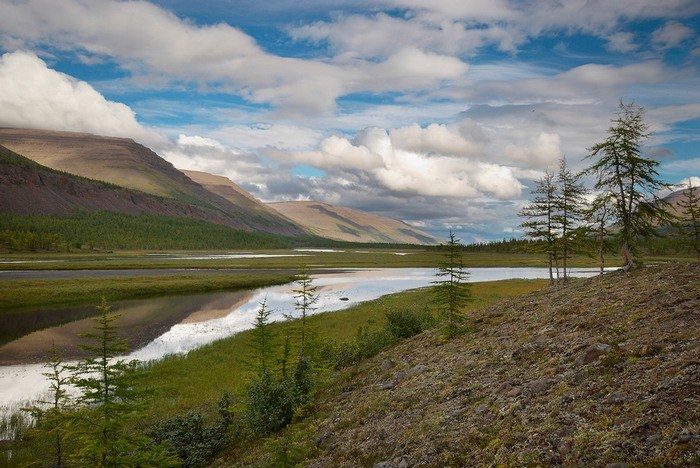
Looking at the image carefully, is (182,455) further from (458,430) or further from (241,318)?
(241,318)

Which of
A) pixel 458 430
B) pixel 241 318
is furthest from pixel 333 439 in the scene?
pixel 241 318

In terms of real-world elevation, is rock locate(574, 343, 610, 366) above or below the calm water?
above

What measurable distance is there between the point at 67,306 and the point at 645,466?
71570 millimetres

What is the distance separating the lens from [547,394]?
9.74m

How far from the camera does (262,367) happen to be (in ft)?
62.0

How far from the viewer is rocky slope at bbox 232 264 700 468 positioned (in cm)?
734

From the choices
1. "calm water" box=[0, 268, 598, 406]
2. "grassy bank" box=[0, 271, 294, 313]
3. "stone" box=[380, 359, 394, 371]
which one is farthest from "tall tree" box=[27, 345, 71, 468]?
"grassy bank" box=[0, 271, 294, 313]

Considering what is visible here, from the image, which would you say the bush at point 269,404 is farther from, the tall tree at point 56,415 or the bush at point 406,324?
the bush at point 406,324

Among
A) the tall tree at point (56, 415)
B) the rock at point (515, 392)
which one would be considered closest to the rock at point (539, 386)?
the rock at point (515, 392)

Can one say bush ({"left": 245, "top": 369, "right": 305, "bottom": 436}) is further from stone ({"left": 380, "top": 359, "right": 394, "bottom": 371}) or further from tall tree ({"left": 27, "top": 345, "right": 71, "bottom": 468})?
tall tree ({"left": 27, "top": 345, "right": 71, "bottom": 468})

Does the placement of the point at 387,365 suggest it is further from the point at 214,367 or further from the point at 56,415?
the point at 214,367

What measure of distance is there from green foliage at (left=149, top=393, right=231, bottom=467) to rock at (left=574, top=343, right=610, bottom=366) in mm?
14781

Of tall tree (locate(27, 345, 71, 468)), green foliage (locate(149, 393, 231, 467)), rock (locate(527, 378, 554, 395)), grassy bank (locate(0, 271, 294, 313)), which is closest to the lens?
rock (locate(527, 378, 554, 395))

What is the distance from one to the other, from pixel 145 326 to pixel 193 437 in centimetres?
3638
